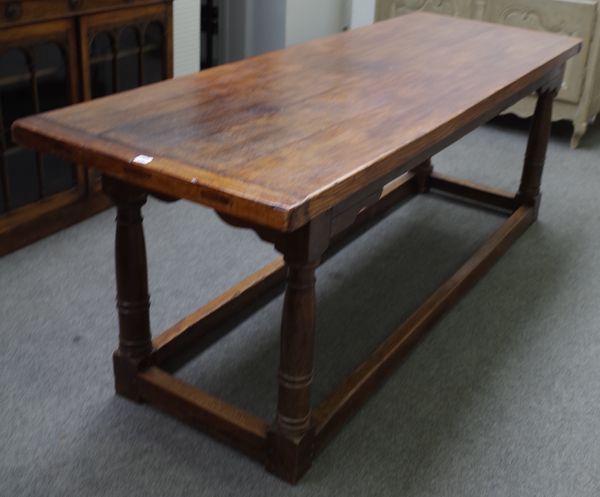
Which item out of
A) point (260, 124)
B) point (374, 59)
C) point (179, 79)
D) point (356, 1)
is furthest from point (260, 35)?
point (260, 124)

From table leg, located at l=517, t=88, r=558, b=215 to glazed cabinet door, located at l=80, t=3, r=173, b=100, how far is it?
126 centimetres

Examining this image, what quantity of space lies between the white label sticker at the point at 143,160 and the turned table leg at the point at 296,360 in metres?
0.27

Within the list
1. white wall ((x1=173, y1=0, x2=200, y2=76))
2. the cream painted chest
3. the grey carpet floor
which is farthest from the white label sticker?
the cream painted chest

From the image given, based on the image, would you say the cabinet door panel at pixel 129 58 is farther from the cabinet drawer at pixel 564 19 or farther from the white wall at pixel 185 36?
the cabinet drawer at pixel 564 19

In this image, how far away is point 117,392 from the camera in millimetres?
1808

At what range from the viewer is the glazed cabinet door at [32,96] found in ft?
7.32

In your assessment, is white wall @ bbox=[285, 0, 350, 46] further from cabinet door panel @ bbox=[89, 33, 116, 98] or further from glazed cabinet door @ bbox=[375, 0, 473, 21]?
cabinet door panel @ bbox=[89, 33, 116, 98]

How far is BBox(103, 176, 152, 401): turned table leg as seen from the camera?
160 cm

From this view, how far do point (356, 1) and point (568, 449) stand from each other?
10.9 ft

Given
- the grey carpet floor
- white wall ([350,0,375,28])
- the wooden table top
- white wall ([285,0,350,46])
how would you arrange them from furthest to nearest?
1. white wall ([350,0,375,28])
2. white wall ([285,0,350,46])
3. the grey carpet floor
4. the wooden table top

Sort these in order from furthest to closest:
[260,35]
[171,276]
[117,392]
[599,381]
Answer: [260,35], [171,276], [599,381], [117,392]

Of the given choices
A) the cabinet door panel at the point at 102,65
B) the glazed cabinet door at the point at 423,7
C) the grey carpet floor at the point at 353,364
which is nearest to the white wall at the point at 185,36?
the cabinet door panel at the point at 102,65

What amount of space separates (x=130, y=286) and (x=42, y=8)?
3.23 feet

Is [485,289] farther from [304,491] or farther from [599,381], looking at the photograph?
[304,491]
